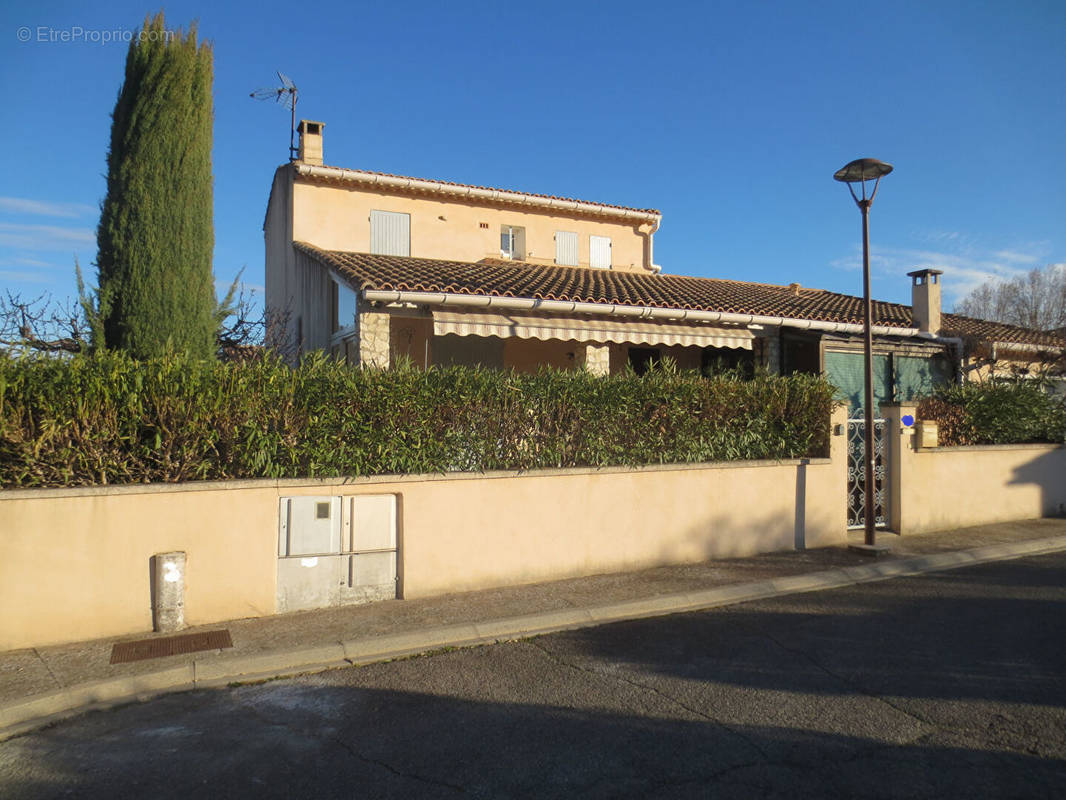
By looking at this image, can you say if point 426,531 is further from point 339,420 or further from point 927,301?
point 927,301

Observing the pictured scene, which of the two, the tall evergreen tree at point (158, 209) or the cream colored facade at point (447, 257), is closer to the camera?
the tall evergreen tree at point (158, 209)

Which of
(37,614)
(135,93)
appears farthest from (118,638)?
(135,93)

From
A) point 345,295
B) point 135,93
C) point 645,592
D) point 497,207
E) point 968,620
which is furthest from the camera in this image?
point 497,207

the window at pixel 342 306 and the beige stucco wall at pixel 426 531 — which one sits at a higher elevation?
the window at pixel 342 306

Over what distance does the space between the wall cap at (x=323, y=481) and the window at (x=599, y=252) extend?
11.2 meters

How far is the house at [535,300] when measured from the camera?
39.3 ft

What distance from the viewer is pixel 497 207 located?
762 inches

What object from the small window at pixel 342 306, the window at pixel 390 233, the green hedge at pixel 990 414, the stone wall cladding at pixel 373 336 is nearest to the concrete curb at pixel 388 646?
the green hedge at pixel 990 414

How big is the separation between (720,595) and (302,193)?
13460mm

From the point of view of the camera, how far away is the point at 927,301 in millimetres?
15984

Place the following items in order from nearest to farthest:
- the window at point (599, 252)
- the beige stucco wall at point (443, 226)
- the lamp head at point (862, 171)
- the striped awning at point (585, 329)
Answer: the lamp head at point (862, 171), the striped awning at point (585, 329), the beige stucco wall at point (443, 226), the window at point (599, 252)

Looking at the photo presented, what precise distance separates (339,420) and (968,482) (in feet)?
33.9

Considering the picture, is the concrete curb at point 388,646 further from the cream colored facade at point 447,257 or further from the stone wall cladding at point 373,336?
the stone wall cladding at point 373,336

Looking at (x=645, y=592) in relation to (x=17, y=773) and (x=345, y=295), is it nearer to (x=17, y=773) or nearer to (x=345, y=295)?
(x=17, y=773)
